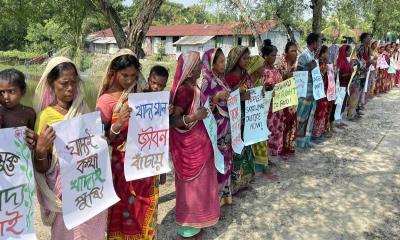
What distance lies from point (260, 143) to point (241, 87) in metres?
1.17

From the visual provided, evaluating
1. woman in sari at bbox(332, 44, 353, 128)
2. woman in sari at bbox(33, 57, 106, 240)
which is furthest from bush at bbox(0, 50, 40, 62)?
woman in sari at bbox(33, 57, 106, 240)

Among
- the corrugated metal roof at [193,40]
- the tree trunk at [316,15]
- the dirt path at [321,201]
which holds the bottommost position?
the dirt path at [321,201]

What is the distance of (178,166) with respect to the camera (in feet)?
12.3

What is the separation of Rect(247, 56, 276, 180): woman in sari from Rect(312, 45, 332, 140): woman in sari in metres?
2.09

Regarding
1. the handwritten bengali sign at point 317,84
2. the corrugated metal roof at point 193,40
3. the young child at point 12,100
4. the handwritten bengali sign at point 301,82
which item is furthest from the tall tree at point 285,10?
the corrugated metal roof at point 193,40

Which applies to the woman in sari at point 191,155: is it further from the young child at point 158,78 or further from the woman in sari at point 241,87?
the woman in sari at point 241,87

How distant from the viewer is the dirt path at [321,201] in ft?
13.5

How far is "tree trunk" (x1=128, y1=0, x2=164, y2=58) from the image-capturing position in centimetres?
427

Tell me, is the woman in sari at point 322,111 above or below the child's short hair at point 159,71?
below

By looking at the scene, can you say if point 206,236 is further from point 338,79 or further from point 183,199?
point 338,79

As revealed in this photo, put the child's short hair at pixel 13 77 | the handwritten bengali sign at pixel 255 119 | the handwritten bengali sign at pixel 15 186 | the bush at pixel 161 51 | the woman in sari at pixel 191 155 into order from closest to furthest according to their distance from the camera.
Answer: the handwritten bengali sign at pixel 15 186 → the child's short hair at pixel 13 77 → the woman in sari at pixel 191 155 → the handwritten bengali sign at pixel 255 119 → the bush at pixel 161 51

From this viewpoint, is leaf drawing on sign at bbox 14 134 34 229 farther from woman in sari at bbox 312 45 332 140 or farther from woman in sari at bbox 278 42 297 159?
woman in sari at bbox 312 45 332 140

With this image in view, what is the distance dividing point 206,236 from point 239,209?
0.74m

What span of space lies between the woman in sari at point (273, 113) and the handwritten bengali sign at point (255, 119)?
703 mm
